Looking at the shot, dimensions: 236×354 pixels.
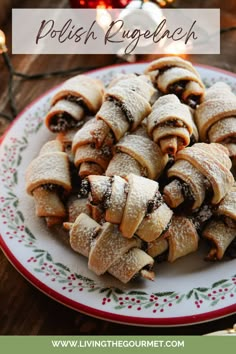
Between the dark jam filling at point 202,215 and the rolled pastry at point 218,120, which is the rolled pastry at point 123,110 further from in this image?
the dark jam filling at point 202,215

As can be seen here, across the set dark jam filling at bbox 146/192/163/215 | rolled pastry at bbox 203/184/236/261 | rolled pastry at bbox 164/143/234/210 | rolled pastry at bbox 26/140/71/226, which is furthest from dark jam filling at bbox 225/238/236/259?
rolled pastry at bbox 26/140/71/226

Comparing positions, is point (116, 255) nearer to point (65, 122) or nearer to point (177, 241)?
point (177, 241)

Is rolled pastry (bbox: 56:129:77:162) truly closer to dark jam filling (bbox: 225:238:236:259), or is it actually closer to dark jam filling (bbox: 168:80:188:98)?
dark jam filling (bbox: 168:80:188:98)

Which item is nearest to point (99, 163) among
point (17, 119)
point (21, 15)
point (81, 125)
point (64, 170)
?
point (64, 170)

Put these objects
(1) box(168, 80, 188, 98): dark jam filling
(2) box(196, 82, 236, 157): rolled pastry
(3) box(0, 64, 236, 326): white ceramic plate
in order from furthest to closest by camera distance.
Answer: (1) box(168, 80, 188, 98): dark jam filling
(2) box(196, 82, 236, 157): rolled pastry
(3) box(0, 64, 236, 326): white ceramic plate

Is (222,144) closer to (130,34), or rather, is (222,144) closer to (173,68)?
(173,68)

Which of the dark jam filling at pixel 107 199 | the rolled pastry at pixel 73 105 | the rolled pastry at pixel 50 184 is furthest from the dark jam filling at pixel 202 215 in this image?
the rolled pastry at pixel 73 105
